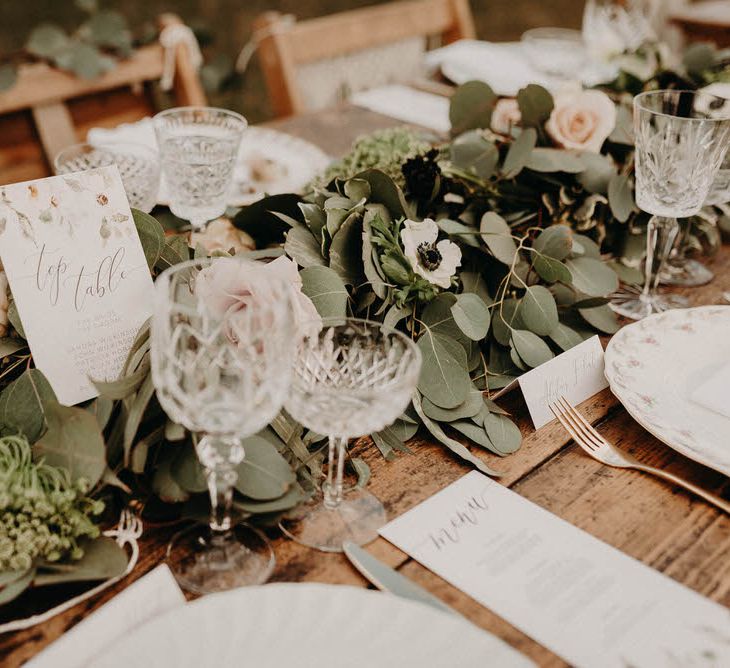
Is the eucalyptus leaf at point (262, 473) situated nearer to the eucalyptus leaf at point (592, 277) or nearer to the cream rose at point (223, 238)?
the cream rose at point (223, 238)

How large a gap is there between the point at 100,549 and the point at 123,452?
0.08m

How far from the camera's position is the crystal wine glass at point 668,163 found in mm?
902

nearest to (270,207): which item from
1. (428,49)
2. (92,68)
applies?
(92,68)

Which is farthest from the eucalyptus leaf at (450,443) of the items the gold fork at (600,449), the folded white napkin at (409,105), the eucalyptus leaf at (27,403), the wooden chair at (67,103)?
the wooden chair at (67,103)

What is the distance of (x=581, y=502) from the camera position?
2.26 ft

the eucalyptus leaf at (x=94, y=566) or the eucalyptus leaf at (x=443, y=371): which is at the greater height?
the eucalyptus leaf at (x=94, y=566)

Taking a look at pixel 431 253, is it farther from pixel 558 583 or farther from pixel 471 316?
pixel 558 583

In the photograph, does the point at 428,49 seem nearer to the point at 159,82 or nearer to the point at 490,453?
the point at 159,82

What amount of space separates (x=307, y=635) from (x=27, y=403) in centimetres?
32

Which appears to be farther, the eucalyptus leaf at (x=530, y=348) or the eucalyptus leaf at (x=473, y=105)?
the eucalyptus leaf at (x=473, y=105)

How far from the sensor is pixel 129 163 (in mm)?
1006

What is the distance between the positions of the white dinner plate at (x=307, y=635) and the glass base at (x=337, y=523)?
0.09m

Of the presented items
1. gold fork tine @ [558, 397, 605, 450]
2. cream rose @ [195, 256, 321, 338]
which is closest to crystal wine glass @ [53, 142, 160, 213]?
cream rose @ [195, 256, 321, 338]

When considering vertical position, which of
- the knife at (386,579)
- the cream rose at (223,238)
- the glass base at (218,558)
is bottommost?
the knife at (386,579)
